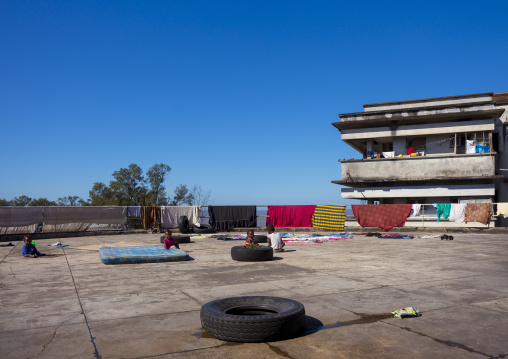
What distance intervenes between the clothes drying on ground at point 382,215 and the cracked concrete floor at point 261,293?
1355 cm

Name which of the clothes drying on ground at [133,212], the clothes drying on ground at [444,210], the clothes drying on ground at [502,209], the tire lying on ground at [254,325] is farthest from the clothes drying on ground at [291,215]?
the tire lying on ground at [254,325]

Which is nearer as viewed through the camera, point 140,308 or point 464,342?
point 464,342

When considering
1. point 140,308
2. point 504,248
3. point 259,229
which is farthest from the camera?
point 259,229

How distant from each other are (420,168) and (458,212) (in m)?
8.22

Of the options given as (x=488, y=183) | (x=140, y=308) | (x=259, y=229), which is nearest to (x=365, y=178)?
(x=488, y=183)

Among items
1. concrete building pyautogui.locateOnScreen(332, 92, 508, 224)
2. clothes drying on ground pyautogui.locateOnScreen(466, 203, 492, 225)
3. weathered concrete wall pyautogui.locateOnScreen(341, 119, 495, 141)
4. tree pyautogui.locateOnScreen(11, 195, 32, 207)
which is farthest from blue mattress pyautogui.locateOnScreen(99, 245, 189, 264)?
tree pyautogui.locateOnScreen(11, 195, 32, 207)

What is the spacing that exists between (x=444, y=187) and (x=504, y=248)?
678 inches

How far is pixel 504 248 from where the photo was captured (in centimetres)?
1586

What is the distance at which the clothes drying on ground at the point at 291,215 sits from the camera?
28688mm

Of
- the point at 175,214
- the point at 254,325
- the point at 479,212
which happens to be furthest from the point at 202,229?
the point at 254,325

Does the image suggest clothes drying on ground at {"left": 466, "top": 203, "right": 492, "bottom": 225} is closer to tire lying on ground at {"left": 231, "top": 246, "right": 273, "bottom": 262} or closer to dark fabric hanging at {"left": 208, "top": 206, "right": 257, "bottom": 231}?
dark fabric hanging at {"left": 208, "top": 206, "right": 257, "bottom": 231}

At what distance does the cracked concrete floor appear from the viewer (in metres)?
4.77

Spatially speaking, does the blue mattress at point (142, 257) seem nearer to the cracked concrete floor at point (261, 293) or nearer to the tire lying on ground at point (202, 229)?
the cracked concrete floor at point (261, 293)

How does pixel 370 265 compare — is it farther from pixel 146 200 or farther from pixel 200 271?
pixel 146 200
